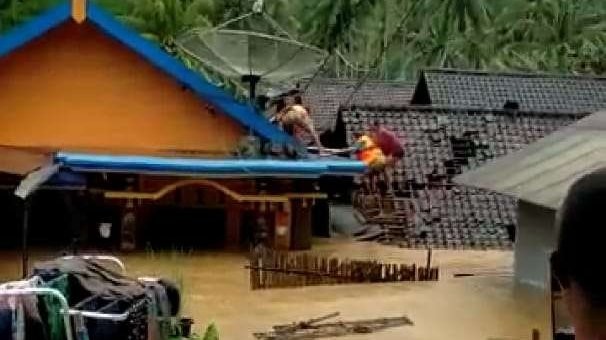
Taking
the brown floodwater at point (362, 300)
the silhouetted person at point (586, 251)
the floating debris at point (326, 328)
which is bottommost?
the floating debris at point (326, 328)

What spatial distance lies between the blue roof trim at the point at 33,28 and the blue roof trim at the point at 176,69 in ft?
1.21

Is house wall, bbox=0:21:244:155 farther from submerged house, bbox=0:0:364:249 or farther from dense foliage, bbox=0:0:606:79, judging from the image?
dense foliage, bbox=0:0:606:79

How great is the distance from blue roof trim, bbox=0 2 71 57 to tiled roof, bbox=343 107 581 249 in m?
5.05

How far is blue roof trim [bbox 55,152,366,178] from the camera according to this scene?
13.8 metres

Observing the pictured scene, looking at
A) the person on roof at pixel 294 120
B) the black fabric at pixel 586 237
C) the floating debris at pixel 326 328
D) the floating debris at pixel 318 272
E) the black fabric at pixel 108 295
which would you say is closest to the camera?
the black fabric at pixel 586 237

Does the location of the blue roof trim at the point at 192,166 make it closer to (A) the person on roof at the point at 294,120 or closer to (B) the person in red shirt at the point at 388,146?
(A) the person on roof at the point at 294,120

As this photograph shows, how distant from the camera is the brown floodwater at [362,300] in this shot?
9.90m

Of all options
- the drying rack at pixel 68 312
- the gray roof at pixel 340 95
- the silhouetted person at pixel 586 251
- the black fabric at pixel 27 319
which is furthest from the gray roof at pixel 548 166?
the silhouetted person at pixel 586 251

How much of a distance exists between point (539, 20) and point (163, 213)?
60.1 ft

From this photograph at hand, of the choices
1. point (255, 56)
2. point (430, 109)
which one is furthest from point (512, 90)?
point (255, 56)

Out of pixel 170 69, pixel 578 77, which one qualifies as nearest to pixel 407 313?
pixel 170 69

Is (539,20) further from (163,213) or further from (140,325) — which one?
(140,325)

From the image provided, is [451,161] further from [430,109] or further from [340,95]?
[340,95]

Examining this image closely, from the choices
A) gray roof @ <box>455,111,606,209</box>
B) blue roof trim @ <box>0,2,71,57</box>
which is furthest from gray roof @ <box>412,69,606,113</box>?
gray roof @ <box>455,111,606,209</box>
